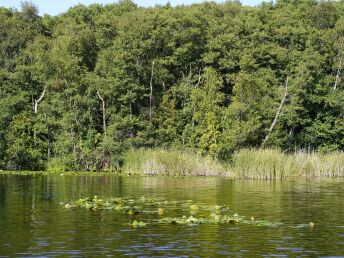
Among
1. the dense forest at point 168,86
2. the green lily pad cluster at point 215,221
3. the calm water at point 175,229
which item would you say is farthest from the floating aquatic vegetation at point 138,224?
the dense forest at point 168,86

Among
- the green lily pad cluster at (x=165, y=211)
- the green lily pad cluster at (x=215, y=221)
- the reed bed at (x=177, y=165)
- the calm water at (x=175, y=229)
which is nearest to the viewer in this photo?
the calm water at (x=175, y=229)

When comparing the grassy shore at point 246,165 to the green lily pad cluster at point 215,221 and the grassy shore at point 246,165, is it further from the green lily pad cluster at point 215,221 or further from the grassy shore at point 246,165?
the green lily pad cluster at point 215,221

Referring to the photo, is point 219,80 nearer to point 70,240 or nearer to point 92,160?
point 92,160

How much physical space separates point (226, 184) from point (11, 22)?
35881 mm

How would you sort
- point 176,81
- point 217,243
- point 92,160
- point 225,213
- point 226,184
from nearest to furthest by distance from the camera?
point 217,243, point 225,213, point 226,184, point 92,160, point 176,81

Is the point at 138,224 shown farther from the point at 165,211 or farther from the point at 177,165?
the point at 177,165

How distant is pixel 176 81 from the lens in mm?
63875

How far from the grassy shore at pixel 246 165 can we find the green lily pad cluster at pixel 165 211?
53.6ft

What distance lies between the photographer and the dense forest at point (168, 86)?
5638 cm

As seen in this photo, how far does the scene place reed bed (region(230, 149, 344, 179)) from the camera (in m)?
42.9

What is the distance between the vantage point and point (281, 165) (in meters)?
43.0

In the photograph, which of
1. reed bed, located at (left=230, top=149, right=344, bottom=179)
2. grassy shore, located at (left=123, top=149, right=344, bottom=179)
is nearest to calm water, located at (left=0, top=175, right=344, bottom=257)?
reed bed, located at (left=230, top=149, right=344, bottom=179)

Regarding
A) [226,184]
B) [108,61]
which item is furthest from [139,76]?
[226,184]

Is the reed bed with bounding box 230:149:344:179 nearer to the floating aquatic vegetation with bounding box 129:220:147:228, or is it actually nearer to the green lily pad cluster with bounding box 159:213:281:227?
the green lily pad cluster with bounding box 159:213:281:227
